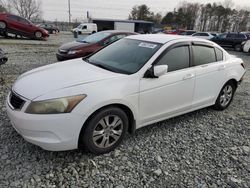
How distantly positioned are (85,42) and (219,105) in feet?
17.3

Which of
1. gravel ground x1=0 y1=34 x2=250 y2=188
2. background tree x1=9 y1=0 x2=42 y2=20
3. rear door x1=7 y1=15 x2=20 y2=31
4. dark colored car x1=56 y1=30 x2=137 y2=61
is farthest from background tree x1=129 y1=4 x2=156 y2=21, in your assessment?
gravel ground x1=0 y1=34 x2=250 y2=188

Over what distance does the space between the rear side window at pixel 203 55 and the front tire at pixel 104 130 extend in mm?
1667

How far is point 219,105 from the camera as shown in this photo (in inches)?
168

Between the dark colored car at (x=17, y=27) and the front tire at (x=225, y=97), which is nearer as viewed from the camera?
the front tire at (x=225, y=97)

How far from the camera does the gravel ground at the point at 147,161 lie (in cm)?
237

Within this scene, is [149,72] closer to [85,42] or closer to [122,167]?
[122,167]

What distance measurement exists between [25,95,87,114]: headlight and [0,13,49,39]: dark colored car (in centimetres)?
1730

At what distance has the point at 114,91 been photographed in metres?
2.58

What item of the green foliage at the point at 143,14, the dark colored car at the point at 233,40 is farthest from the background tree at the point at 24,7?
the dark colored car at the point at 233,40

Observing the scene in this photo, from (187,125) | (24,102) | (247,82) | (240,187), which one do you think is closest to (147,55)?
(187,125)

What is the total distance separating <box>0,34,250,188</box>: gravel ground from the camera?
2365mm

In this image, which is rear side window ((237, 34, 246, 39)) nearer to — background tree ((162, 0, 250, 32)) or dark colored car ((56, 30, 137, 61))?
dark colored car ((56, 30, 137, 61))

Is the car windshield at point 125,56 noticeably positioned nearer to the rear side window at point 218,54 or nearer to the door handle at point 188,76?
the door handle at point 188,76

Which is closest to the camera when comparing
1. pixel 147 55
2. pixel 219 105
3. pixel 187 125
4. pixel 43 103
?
pixel 43 103
